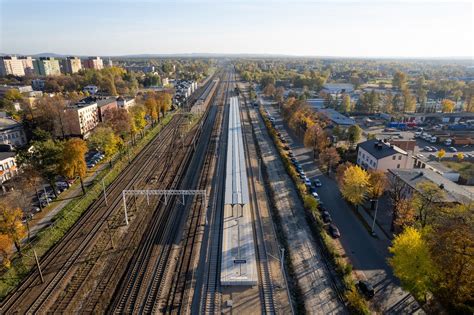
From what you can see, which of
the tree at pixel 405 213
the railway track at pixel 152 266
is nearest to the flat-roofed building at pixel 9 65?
the railway track at pixel 152 266

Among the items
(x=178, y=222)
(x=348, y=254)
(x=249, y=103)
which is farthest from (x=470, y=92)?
(x=178, y=222)

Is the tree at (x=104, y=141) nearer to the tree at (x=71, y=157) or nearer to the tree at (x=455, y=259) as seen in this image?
the tree at (x=71, y=157)

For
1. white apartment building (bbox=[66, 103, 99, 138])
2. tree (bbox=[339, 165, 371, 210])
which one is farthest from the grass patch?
tree (bbox=[339, 165, 371, 210])

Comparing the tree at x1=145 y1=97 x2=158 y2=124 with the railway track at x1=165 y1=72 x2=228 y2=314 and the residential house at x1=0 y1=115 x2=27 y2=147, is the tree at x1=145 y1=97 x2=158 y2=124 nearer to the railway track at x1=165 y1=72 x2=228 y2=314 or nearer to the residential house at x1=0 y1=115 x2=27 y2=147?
the residential house at x1=0 y1=115 x2=27 y2=147

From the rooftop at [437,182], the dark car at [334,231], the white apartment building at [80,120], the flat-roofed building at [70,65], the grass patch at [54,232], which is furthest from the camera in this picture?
the flat-roofed building at [70,65]

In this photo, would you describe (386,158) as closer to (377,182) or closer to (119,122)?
(377,182)

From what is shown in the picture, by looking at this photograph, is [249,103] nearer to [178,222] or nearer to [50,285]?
[178,222]
